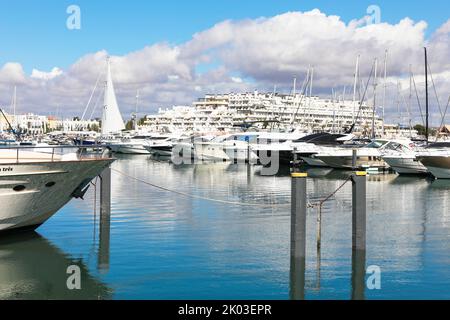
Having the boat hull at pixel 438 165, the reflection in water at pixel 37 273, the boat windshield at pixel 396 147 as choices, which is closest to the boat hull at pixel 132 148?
the boat windshield at pixel 396 147

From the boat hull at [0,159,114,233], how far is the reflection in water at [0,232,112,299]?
Result: 0.79 metres

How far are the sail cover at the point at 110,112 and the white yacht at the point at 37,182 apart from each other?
55.5 meters

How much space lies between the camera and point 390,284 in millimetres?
14305

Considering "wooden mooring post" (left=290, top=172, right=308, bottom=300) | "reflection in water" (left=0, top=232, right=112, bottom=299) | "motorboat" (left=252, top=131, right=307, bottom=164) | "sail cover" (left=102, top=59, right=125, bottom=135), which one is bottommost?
"reflection in water" (left=0, top=232, right=112, bottom=299)

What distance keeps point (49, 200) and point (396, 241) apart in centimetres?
1131

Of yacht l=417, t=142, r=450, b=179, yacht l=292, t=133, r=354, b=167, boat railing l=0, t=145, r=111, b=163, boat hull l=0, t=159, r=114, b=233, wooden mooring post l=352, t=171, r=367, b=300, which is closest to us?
wooden mooring post l=352, t=171, r=367, b=300

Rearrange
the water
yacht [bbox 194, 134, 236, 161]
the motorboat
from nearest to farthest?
the water → the motorboat → yacht [bbox 194, 134, 236, 161]

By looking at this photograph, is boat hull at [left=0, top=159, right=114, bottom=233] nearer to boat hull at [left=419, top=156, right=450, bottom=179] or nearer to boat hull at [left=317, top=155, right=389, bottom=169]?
boat hull at [left=419, top=156, right=450, bottom=179]

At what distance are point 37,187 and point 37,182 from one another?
24 cm

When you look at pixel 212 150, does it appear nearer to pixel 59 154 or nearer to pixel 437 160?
pixel 437 160

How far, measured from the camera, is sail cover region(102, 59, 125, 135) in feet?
244

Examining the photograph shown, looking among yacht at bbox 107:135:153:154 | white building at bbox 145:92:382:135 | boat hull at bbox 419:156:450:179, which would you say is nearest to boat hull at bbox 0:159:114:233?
boat hull at bbox 419:156:450:179

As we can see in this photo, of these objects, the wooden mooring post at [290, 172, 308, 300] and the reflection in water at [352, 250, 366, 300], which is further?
the reflection in water at [352, 250, 366, 300]
